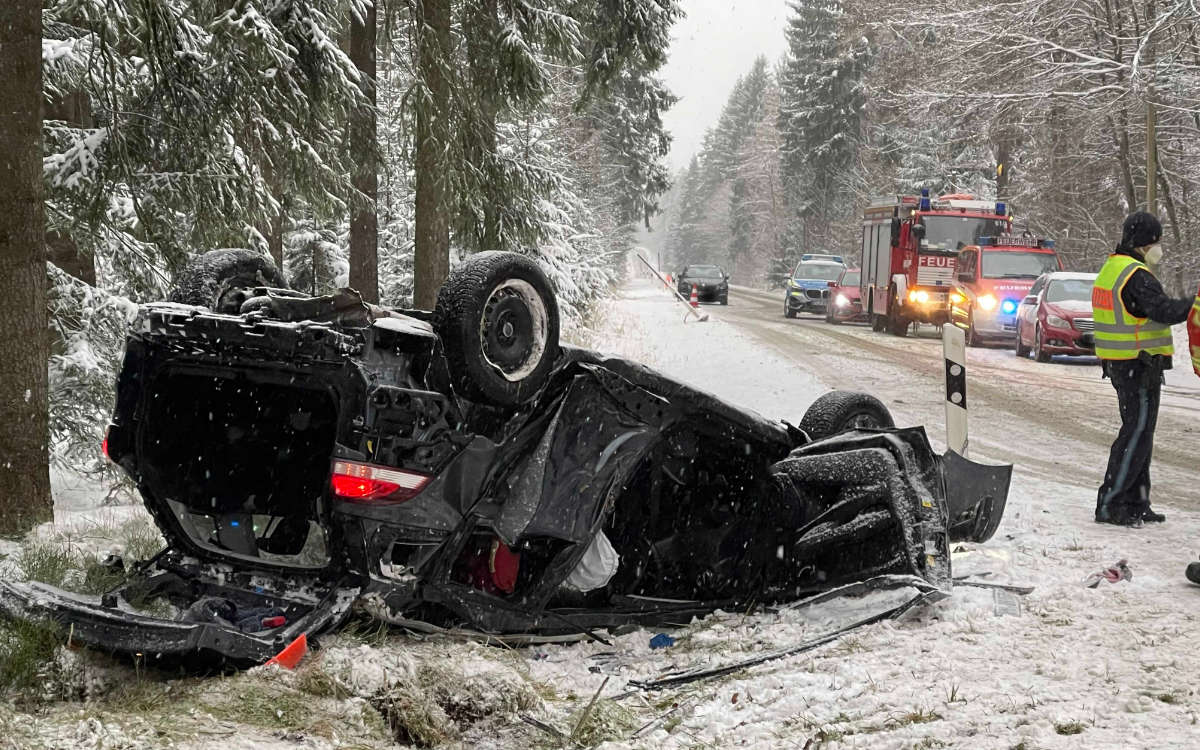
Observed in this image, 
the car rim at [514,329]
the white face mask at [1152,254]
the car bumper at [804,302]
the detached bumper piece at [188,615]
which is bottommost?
the detached bumper piece at [188,615]

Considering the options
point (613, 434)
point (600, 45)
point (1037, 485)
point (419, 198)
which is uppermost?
point (600, 45)

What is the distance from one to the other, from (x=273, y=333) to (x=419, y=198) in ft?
30.1

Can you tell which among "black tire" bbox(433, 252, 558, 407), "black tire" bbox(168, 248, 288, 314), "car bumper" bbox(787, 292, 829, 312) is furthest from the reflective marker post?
"car bumper" bbox(787, 292, 829, 312)

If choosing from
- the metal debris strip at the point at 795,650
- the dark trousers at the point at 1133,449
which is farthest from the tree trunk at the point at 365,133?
the metal debris strip at the point at 795,650

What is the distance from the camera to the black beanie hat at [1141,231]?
734cm

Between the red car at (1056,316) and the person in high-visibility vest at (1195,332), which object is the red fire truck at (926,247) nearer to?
the red car at (1056,316)

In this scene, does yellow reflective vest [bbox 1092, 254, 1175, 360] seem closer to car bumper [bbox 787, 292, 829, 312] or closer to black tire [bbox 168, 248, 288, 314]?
black tire [bbox 168, 248, 288, 314]

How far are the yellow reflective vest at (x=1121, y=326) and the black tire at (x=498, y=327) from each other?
456cm

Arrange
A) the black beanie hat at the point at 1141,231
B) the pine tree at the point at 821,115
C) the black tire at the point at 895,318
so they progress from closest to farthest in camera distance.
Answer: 1. the black beanie hat at the point at 1141,231
2. the black tire at the point at 895,318
3. the pine tree at the point at 821,115

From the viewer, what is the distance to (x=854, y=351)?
68.2 feet

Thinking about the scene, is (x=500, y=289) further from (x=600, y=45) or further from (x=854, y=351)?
(x=854, y=351)

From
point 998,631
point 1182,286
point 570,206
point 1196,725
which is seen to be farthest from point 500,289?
point 1182,286

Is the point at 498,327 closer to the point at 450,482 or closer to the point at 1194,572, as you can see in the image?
the point at 450,482

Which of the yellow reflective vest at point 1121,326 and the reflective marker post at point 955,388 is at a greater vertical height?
the yellow reflective vest at point 1121,326
